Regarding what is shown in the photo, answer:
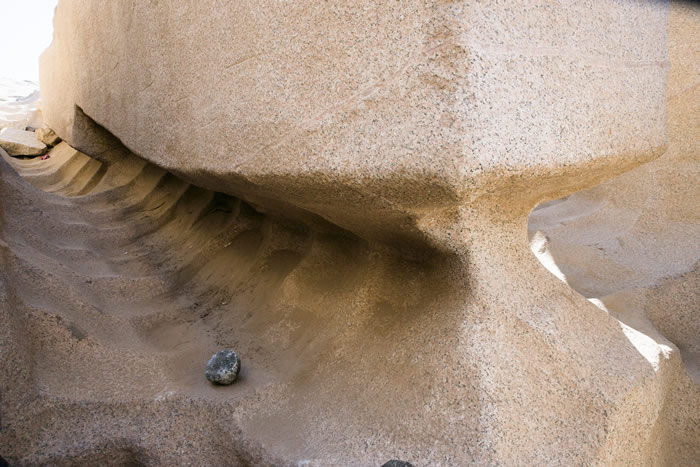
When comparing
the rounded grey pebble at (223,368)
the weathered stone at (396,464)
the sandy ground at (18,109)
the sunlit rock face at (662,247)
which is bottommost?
the sandy ground at (18,109)

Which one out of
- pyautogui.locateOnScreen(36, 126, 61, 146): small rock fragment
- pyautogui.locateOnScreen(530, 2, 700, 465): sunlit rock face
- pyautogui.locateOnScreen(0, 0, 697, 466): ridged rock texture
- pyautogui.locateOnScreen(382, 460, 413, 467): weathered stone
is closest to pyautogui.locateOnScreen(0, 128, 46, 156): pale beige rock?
pyautogui.locateOnScreen(36, 126, 61, 146): small rock fragment

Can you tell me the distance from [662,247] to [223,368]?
1.32m

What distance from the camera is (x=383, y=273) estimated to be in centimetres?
104

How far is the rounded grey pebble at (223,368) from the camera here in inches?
40.1

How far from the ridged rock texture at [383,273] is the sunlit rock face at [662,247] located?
5cm

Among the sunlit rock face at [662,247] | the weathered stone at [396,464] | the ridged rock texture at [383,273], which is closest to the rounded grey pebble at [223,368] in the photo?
the ridged rock texture at [383,273]

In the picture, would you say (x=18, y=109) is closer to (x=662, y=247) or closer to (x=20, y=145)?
(x=20, y=145)

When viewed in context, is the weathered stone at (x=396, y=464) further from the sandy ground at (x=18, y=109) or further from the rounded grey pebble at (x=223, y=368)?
the sandy ground at (x=18, y=109)

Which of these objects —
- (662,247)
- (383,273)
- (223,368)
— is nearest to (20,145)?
(223,368)

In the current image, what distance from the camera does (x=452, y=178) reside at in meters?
0.65

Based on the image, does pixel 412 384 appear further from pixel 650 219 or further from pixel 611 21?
pixel 650 219

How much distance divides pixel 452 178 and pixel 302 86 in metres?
0.34

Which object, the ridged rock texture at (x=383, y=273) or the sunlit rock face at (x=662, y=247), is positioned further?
the sunlit rock face at (x=662, y=247)

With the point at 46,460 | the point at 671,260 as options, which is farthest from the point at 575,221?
the point at 46,460
